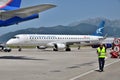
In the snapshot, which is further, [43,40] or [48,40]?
[48,40]

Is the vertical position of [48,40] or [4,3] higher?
[4,3]

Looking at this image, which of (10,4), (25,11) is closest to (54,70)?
(25,11)

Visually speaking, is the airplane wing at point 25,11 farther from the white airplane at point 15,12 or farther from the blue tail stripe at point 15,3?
the blue tail stripe at point 15,3

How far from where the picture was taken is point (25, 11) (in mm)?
29078

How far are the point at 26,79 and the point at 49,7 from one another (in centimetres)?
1277

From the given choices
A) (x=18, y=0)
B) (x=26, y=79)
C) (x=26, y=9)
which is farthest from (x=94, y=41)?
(x=26, y=79)

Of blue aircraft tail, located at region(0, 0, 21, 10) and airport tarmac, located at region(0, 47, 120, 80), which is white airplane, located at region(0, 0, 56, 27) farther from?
airport tarmac, located at region(0, 47, 120, 80)

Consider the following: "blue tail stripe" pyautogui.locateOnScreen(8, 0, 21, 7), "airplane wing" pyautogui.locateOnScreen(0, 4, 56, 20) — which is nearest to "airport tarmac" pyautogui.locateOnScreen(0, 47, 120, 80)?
"airplane wing" pyautogui.locateOnScreen(0, 4, 56, 20)

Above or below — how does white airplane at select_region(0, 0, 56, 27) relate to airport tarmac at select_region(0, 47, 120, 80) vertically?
above

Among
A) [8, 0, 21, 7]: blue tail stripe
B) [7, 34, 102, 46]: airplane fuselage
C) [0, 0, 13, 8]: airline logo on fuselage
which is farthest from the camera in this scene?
[7, 34, 102, 46]: airplane fuselage

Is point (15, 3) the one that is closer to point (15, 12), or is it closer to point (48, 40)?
point (15, 12)

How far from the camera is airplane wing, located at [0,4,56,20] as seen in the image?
2733 centimetres

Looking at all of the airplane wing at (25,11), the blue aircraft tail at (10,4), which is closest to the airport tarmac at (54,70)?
the airplane wing at (25,11)

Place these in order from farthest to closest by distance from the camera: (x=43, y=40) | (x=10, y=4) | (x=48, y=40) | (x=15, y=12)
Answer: (x=48, y=40)
(x=43, y=40)
(x=10, y=4)
(x=15, y=12)
